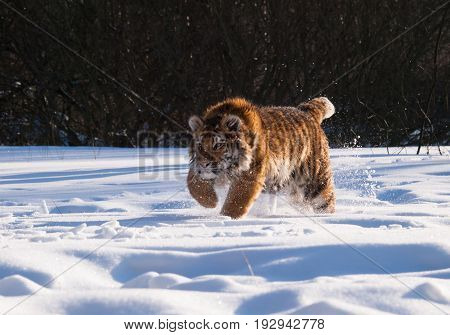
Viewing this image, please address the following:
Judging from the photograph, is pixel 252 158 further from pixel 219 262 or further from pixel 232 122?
pixel 219 262

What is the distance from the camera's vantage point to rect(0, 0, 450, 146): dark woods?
11336 mm

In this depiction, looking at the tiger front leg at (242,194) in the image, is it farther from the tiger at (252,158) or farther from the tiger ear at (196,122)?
the tiger ear at (196,122)

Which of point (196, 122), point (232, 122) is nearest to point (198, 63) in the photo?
point (196, 122)

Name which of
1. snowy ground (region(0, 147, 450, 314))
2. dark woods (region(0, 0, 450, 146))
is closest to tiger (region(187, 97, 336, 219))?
snowy ground (region(0, 147, 450, 314))

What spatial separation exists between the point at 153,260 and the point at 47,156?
646 cm

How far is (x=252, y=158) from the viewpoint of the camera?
524 centimetres

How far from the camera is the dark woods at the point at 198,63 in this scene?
37.2 ft

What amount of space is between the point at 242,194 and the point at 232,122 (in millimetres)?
570

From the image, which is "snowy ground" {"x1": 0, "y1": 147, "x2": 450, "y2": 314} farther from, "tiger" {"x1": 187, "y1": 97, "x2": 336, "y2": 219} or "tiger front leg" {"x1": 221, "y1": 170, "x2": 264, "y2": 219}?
"tiger" {"x1": 187, "y1": 97, "x2": 336, "y2": 219}

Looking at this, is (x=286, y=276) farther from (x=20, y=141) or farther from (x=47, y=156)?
(x=20, y=141)

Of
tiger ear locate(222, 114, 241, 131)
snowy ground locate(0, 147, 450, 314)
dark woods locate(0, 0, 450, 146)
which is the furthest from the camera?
dark woods locate(0, 0, 450, 146)

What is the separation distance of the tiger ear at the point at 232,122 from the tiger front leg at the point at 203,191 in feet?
1.45

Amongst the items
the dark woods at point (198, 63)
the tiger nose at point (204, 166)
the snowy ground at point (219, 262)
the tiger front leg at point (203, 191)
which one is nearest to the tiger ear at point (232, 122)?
the tiger nose at point (204, 166)

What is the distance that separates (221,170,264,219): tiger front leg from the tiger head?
0.27ft
